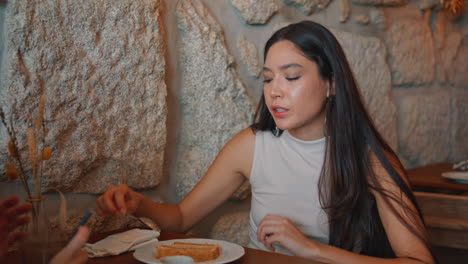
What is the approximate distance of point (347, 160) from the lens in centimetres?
Answer: 136

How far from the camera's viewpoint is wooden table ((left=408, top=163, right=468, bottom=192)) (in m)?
1.90

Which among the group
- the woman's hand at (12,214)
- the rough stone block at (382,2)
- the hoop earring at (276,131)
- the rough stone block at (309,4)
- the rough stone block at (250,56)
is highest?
the rough stone block at (382,2)

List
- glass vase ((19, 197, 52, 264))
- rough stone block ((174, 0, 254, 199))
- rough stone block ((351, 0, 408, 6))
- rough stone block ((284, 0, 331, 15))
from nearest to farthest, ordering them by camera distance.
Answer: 1. glass vase ((19, 197, 52, 264))
2. rough stone block ((174, 0, 254, 199))
3. rough stone block ((284, 0, 331, 15))
4. rough stone block ((351, 0, 408, 6))

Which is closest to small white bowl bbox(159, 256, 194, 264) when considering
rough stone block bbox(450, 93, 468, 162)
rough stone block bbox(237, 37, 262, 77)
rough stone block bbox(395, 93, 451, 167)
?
rough stone block bbox(237, 37, 262, 77)

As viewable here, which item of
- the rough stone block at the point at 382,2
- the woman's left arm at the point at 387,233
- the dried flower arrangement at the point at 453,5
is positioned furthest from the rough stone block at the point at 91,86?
the dried flower arrangement at the point at 453,5

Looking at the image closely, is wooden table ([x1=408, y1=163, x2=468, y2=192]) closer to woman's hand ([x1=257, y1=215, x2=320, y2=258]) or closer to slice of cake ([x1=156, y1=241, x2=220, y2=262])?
woman's hand ([x1=257, y1=215, x2=320, y2=258])

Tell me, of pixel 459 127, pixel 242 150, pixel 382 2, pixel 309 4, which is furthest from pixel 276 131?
pixel 459 127

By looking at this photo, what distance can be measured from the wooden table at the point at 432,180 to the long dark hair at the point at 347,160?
612 mm

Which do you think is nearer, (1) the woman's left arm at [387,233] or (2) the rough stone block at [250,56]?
(1) the woman's left arm at [387,233]

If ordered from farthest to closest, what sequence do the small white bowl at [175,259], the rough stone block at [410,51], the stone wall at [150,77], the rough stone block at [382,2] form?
the rough stone block at [410,51] → the rough stone block at [382,2] → the stone wall at [150,77] → the small white bowl at [175,259]

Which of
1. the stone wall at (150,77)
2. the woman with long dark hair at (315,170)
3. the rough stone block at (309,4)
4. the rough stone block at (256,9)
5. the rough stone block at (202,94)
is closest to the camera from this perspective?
the stone wall at (150,77)

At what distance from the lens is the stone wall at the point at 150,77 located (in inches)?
43.4

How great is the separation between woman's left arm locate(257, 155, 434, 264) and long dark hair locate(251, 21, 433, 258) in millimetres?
17

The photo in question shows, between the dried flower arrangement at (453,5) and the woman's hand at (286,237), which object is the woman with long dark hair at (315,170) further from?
the dried flower arrangement at (453,5)
